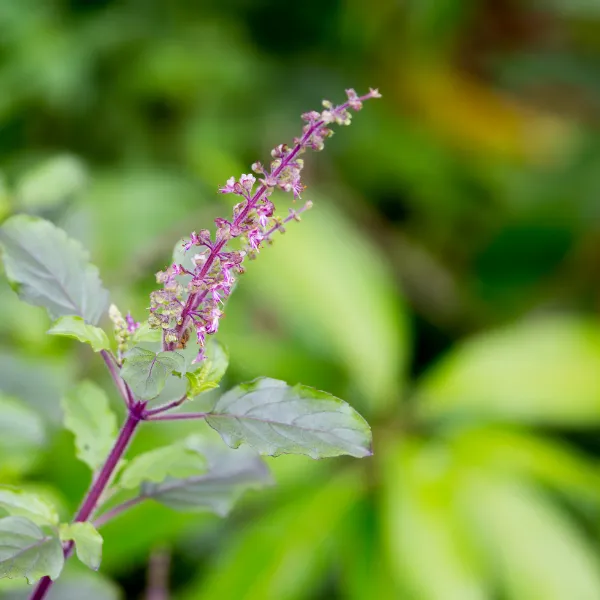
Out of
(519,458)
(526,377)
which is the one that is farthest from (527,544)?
(526,377)

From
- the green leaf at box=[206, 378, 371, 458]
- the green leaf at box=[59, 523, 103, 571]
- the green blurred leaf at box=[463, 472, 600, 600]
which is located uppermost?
the green blurred leaf at box=[463, 472, 600, 600]

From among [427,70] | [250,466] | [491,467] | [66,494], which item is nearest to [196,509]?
[250,466]

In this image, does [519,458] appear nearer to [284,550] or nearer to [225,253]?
[284,550]

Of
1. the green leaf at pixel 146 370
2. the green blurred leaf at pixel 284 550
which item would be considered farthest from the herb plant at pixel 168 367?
the green blurred leaf at pixel 284 550

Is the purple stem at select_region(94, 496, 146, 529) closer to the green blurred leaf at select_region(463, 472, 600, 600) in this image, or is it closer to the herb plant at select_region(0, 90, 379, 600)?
the herb plant at select_region(0, 90, 379, 600)

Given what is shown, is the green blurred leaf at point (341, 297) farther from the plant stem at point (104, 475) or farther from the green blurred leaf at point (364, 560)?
the plant stem at point (104, 475)

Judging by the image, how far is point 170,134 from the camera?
5.90 ft

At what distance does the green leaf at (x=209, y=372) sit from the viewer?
38 centimetres

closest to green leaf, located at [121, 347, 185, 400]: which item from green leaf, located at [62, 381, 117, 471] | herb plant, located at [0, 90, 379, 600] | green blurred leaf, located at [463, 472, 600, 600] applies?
herb plant, located at [0, 90, 379, 600]

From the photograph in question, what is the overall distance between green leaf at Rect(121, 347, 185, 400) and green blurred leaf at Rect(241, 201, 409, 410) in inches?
35.0

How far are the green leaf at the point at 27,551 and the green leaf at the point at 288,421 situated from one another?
10 centimetres

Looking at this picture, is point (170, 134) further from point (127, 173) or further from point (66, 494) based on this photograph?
point (66, 494)

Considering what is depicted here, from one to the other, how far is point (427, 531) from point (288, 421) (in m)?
0.69

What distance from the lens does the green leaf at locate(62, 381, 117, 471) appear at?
0.43m
